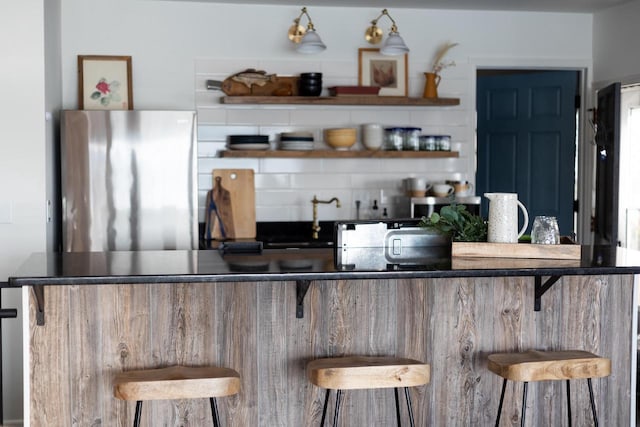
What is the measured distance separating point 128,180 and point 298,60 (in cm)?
148

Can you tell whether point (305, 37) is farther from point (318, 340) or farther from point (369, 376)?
point (369, 376)

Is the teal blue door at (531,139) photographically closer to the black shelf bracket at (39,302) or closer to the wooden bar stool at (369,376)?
the wooden bar stool at (369,376)

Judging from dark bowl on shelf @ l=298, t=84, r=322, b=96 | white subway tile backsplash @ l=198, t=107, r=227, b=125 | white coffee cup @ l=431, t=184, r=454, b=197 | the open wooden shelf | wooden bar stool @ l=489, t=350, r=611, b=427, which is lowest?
wooden bar stool @ l=489, t=350, r=611, b=427

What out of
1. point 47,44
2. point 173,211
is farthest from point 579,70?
point 47,44

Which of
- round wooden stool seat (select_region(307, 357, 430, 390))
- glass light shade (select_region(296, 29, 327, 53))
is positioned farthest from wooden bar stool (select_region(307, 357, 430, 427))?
glass light shade (select_region(296, 29, 327, 53))

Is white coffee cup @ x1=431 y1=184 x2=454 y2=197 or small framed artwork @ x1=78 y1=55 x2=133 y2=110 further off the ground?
small framed artwork @ x1=78 y1=55 x2=133 y2=110

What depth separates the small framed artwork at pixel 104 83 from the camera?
573 centimetres

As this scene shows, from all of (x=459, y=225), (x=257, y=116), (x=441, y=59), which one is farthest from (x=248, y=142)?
(x=459, y=225)

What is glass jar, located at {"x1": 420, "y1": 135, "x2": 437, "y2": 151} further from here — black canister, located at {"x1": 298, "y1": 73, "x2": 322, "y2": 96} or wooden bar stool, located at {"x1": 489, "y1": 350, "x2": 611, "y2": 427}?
wooden bar stool, located at {"x1": 489, "y1": 350, "x2": 611, "y2": 427}

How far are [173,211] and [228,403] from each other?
2221 millimetres

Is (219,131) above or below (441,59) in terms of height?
below

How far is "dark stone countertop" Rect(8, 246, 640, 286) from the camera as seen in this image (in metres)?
2.96

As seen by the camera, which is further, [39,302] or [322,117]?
[322,117]

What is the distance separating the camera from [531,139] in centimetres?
671
